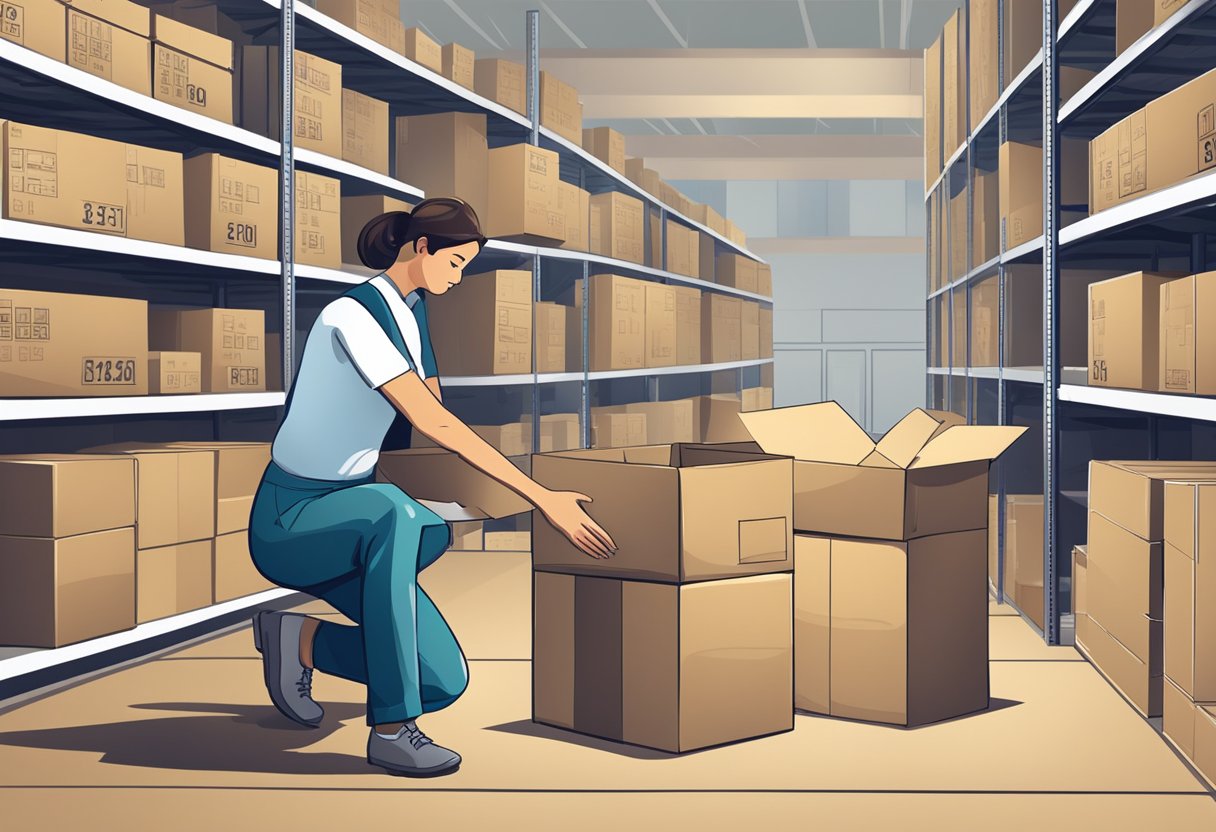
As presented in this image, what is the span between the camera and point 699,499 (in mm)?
2033

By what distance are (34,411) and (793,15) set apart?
17.6ft

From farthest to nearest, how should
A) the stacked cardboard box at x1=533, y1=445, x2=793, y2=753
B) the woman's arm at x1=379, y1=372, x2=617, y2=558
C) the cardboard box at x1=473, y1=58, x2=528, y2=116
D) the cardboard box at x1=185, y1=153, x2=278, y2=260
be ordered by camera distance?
the cardboard box at x1=473, y1=58, x2=528, y2=116 < the cardboard box at x1=185, y1=153, x2=278, y2=260 < the stacked cardboard box at x1=533, y1=445, x2=793, y2=753 < the woman's arm at x1=379, y1=372, x2=617, y2=558

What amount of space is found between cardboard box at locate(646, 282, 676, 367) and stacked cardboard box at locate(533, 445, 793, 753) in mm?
3773

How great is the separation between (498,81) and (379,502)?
301cm

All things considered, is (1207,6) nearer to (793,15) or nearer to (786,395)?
(793,15)

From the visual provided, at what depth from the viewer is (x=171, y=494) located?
2791mm

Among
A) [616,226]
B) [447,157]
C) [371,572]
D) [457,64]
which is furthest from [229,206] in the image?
[616,226]

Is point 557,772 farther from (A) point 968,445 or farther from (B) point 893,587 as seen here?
(A) point 968,445

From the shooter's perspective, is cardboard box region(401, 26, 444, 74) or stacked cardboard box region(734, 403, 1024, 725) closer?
stacked cardboard box region(734, 403, 1024, 725)

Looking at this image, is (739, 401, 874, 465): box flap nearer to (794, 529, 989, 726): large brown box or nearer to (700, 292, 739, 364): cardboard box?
(794, 529, 989, 726): large brown box

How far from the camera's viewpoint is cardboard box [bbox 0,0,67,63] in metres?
2.47

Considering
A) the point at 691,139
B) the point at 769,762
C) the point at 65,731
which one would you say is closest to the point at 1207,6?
the point at 769,762

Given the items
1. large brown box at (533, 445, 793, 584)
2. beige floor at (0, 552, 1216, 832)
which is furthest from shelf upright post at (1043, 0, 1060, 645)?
large brown box at (533, 445, 793, 584)

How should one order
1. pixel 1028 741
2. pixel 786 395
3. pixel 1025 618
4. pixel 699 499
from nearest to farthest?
pixel 699 499 → pixel 1028 741 → pixel 1025 618 → pixel 786 395
